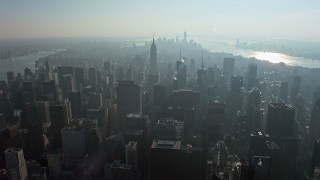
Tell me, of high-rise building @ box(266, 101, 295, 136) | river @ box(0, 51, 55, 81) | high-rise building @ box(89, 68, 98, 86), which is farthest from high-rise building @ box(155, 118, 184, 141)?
river @ box(0, 51, 55, 81)

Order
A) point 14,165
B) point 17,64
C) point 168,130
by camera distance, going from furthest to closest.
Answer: point 17,64 < point 168,130 < point 14,165

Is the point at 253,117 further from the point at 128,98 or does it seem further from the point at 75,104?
the point at 75,104

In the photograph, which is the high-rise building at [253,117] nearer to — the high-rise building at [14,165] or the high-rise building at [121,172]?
the high-rise building at [121,172]

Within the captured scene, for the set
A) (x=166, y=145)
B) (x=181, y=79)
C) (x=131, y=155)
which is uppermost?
(x=166, y=145)

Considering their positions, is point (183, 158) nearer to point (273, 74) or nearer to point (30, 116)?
point (30, 116)

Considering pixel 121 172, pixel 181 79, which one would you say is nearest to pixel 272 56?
pixel 181 79

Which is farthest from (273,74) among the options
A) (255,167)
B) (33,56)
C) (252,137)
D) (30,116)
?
(33,56)

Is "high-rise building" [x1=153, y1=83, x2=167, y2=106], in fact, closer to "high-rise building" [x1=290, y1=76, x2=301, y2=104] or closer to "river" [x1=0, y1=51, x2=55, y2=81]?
"high-rise building" [x1=290, y1=76, x2=301, y2=104]

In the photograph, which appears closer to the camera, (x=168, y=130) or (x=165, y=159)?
(x=165, y=159)

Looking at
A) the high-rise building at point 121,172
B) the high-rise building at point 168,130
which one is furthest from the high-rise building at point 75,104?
the high-rise building at point 121,172
